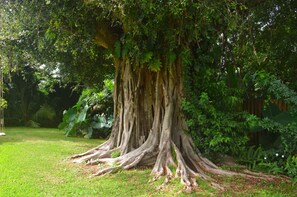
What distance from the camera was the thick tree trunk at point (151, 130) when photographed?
673 cm

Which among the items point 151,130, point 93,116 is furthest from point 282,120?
point 93,116

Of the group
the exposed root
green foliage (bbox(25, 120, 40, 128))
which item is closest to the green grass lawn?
the exposed root

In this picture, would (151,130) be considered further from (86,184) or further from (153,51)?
(86,184)

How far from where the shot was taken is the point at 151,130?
7.61m

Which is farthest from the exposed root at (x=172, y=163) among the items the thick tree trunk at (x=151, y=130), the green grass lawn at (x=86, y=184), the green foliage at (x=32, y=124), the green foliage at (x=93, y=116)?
the green foliage at (x=32, y=124)

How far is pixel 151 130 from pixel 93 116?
25.2ft

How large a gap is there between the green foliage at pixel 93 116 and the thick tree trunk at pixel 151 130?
5877mm

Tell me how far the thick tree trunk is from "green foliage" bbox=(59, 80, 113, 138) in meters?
5.88

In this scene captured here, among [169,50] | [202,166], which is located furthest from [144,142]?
[169,50]

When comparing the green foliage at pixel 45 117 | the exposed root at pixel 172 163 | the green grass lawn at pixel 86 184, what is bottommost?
the green grass lawn at pixel 86 184

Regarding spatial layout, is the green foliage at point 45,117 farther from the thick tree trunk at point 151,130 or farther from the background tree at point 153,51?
the thick tree trunk at point 151,130

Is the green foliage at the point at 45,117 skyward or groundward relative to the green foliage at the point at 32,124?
skyward

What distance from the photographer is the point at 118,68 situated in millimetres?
8680

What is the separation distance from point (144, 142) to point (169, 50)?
211 centimetres
